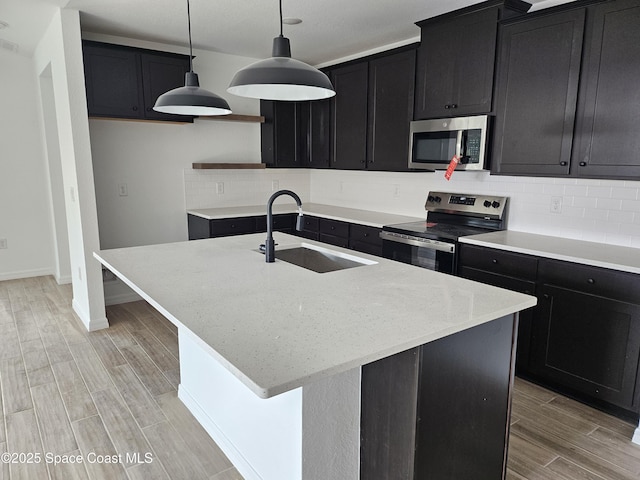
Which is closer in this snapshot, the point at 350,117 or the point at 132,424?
the point at 132,424

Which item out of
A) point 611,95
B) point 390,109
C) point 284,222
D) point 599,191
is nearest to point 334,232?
point 284,222

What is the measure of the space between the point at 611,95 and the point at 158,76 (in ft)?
11.4

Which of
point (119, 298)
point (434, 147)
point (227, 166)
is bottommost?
point (119, 298)

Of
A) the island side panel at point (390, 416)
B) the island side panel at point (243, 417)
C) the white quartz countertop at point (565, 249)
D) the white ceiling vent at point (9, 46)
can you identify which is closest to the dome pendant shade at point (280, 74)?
the island side panel at point (243, 417)

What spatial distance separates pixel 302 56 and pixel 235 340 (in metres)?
4.04

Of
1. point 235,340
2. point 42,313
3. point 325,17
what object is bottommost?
point 42,313

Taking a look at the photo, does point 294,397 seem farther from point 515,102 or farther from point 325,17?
point 325,17

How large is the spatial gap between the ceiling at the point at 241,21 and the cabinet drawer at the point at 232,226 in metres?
1.65

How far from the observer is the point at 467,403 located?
5.29ft

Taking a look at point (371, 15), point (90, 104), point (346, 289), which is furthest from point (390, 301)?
point (90, 104)

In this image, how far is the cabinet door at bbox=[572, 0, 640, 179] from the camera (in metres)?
2.42

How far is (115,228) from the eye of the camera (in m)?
4.25

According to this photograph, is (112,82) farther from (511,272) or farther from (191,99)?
(511,272)

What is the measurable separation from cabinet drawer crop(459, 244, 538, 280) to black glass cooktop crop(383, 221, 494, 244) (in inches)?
6.3
